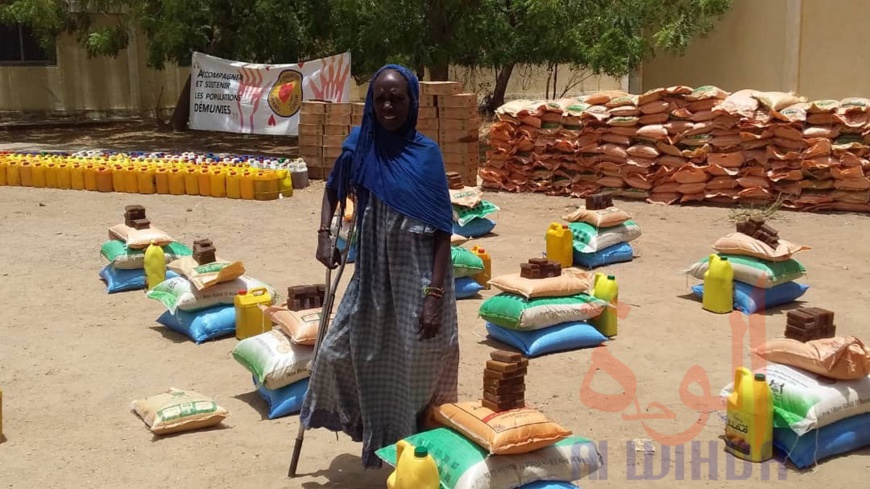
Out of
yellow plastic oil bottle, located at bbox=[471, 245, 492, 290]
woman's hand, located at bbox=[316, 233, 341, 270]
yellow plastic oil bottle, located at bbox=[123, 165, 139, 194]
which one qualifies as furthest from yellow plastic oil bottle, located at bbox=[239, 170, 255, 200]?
woman's hand, located at bbox=[316, 233, 341, 270]

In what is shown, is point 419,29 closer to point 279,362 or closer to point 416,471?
point 279,362

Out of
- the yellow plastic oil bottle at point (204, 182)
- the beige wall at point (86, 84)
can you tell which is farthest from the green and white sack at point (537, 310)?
the beige wall at point (86, 84)

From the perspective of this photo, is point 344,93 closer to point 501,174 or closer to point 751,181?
point 501,174

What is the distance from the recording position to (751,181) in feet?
35.8

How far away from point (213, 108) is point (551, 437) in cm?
1306

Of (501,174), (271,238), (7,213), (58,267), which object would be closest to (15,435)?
(58,267)

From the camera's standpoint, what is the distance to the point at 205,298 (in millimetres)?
6156

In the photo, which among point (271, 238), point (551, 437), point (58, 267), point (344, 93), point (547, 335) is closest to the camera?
point (551, 437)

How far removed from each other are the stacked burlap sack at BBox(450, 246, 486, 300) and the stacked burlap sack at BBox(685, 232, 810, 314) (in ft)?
6.15

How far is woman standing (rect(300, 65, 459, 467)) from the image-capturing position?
3557 millimetres

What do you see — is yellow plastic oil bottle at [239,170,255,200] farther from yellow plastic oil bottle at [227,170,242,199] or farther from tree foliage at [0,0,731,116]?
tree foliage at [0,0,731,116]

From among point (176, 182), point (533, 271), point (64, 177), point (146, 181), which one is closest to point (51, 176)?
point (64, 177)

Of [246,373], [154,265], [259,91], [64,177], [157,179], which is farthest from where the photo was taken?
[259,91]

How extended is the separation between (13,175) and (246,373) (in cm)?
933
